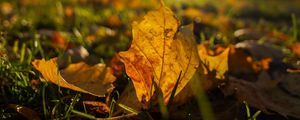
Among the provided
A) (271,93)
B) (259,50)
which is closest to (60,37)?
(259,50)

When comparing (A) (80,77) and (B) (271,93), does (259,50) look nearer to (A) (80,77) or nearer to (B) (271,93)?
(B) (271,93)

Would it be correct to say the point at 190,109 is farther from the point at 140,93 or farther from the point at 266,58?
the point at 266,58

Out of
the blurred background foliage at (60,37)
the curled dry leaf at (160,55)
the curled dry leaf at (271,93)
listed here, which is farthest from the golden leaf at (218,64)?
the curled dry leaf at (160,55)

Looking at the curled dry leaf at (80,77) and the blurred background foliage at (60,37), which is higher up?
the curled dry leaf at (80,77)

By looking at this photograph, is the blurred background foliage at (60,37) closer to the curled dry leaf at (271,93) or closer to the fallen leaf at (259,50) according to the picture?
the fallen leaf at (259,50)

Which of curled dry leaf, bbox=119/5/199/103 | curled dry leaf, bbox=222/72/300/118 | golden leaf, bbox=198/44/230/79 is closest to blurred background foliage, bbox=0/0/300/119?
curled dry leaf, bbox=119/5/199/103

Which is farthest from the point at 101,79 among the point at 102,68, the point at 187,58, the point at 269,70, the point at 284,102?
the point at 269,70

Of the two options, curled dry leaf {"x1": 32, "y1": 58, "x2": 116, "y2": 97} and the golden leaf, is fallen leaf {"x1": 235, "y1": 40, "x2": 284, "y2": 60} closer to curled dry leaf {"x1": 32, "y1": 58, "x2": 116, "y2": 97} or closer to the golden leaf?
the golden leaf
